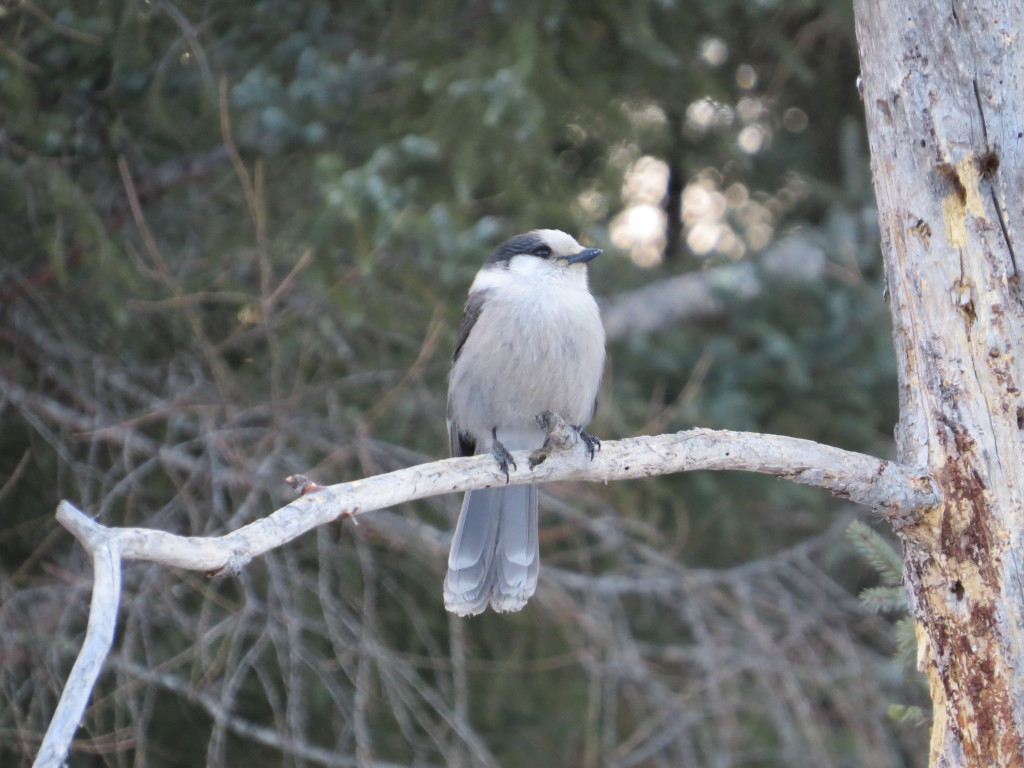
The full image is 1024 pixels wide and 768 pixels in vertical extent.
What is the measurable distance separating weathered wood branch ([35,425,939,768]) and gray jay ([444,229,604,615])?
613 mm

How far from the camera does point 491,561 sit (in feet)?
10.9

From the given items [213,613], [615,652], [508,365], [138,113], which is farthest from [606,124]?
[213,613]

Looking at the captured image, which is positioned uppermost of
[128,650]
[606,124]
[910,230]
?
[606,124]

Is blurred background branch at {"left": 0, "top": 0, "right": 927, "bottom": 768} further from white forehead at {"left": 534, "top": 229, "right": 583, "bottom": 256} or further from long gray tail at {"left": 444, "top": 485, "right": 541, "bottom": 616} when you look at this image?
long gray tail at {"left": 444, "top": 485, "right": 541, "bottom": 616}

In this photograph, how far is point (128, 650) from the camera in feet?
10.6

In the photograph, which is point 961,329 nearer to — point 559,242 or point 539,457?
point 539,457

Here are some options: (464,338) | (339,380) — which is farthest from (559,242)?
(339,380)

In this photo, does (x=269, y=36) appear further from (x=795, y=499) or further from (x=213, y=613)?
(x=795, y=499)

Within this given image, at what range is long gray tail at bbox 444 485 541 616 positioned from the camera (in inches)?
129

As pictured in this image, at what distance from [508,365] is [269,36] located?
5.46 feet

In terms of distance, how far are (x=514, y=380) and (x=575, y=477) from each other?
90 centimetres

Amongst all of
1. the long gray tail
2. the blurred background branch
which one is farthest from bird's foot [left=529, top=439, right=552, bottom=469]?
the blurred background branch

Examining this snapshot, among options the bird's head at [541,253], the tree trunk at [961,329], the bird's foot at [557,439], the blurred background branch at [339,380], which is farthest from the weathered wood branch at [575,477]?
the blurred background branch at [339,380]

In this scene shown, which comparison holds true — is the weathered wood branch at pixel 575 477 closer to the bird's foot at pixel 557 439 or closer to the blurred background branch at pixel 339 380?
the bird's foot at pixel 557 439
